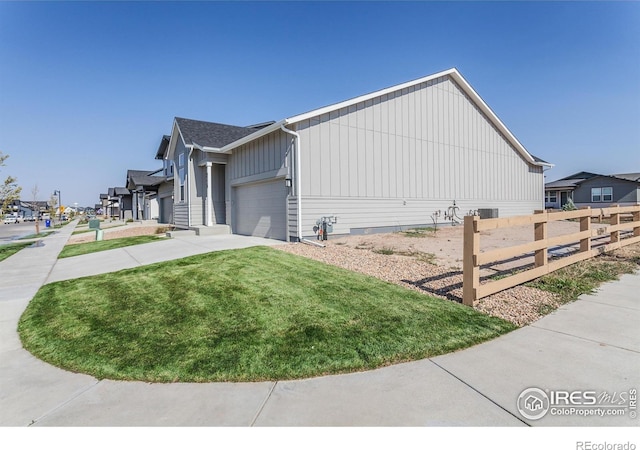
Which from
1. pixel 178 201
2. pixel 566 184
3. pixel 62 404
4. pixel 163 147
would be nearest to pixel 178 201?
pixel 178 201

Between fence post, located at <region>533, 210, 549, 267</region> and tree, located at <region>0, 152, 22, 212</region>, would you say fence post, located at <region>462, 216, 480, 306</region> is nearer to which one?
fence post, located at <region>533, 210, 549, 267</region>

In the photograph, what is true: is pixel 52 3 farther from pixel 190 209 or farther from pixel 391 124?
pixel 391 124

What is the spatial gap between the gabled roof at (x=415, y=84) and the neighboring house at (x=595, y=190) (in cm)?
1772

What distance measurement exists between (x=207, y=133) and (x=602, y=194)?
126 feet

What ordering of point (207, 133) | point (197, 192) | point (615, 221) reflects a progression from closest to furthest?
point (615, 221) → point (197, 192) → point (207, 133)

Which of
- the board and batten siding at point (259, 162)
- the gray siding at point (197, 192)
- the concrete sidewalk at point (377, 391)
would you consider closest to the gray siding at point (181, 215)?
the gray siding at point (197, 192)

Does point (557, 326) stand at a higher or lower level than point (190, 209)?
lower

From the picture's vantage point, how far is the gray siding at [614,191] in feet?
95.7

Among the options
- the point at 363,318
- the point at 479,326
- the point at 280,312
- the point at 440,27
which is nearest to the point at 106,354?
the point at 280,312

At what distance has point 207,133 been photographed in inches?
679

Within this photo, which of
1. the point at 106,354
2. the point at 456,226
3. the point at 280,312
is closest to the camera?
the point at 106,354

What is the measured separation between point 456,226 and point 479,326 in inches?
507

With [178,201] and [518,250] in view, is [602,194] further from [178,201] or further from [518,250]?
[178,201]
